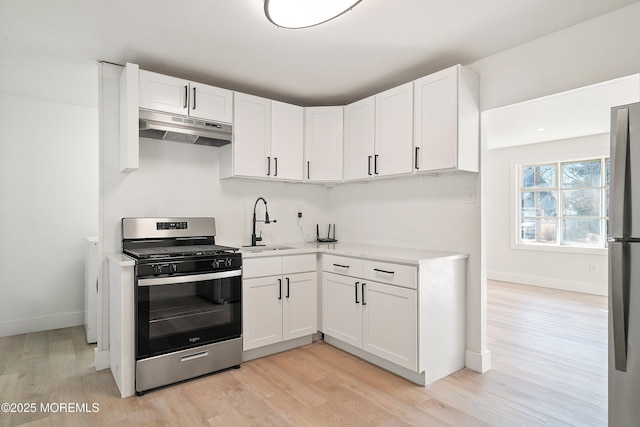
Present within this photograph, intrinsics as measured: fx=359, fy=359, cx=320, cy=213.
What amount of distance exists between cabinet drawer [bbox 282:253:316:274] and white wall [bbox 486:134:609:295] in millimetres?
4305

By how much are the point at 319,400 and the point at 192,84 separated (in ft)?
8.58

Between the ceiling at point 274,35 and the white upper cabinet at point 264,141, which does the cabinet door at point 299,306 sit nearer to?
the white upper cabinet at point 264,141

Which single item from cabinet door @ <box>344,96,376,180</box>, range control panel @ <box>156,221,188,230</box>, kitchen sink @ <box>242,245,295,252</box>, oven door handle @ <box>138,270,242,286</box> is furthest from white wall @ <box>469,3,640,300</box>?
range control panel @ <box>156,221,188,230</box>

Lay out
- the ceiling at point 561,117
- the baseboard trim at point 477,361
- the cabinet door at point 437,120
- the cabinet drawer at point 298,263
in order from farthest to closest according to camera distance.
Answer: the ceiling at point 561,117, the cabinet drawer at point 298,263, the baseboard trim at point 477,361, the cabinet door at point 437,120

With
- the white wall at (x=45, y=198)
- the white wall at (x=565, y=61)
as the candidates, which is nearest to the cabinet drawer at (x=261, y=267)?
the white wall at (x=565, y=61)

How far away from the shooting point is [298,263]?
3297 millimetres

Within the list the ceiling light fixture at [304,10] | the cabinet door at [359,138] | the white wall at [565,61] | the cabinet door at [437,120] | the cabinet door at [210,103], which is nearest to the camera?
the ceiling light fixture at [304,10]

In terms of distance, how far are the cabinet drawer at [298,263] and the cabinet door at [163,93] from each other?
1.52 metres

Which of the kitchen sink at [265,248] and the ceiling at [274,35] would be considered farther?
the kitchen sink at [265,248]

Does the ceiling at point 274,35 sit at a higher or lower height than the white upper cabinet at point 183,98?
higher

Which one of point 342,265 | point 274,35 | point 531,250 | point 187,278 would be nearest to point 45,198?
point 187,278

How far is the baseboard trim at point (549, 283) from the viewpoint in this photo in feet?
18.2

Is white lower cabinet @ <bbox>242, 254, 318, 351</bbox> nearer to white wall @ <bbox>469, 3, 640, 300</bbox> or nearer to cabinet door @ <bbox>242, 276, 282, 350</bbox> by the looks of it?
cabinet door @ <bbox>242, 276, 282, 350</bbox>

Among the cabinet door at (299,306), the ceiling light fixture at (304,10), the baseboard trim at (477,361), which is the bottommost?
the baseboard trim at (477,361)
